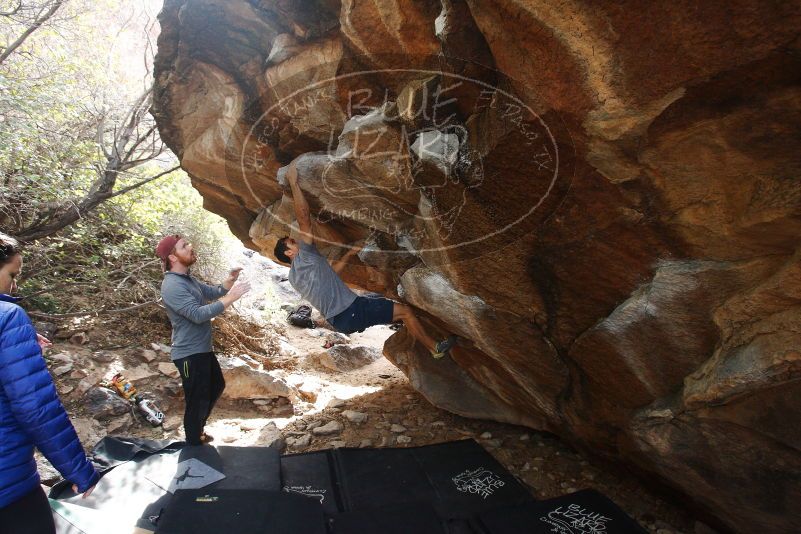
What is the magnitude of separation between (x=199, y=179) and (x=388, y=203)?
2.86 metres

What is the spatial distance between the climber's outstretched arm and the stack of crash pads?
191 centimetres

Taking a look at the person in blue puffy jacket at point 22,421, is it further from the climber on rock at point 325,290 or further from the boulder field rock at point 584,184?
the boulder field rock at point 584,184

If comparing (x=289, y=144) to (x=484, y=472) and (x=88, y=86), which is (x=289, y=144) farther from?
(x=88, y=86)

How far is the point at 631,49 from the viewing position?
1627 mm

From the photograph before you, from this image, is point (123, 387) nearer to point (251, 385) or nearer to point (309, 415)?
point (251, 385)

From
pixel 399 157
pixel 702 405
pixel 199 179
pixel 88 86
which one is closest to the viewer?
pixel 702 405

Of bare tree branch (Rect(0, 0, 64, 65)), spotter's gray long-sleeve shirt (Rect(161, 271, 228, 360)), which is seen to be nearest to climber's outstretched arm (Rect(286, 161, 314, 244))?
spotter's gray long-sleeve shirt (Rect(161, 271, 228, 360))

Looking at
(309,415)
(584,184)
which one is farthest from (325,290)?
(309,415)

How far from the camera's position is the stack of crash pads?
114 inches

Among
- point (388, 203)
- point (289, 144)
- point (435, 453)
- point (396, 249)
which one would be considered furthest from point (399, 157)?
point (435, 453)

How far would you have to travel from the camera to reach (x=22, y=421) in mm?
2006

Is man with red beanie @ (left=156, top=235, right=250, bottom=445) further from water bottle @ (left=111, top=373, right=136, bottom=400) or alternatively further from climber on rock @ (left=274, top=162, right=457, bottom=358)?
water bottle @ (left=111, top=373, right=136, bottom=400)
